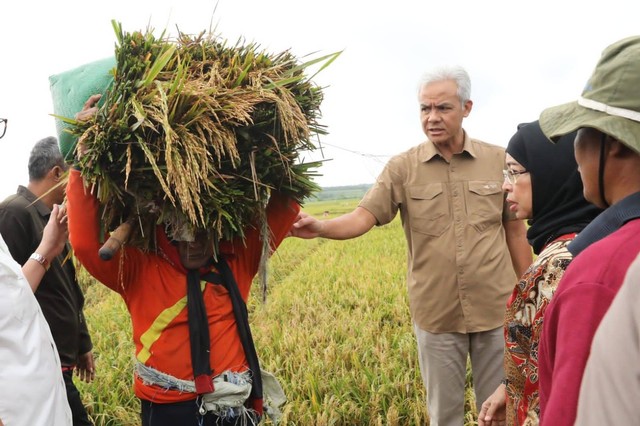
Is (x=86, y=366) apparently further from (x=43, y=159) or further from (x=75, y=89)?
(x=75, y=89)

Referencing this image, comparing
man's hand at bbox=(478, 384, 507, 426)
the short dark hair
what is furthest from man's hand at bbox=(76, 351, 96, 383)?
man's hand at bbox=(478, 384, 507, 426)

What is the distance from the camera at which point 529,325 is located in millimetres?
1791

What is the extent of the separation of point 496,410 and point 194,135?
1603mm

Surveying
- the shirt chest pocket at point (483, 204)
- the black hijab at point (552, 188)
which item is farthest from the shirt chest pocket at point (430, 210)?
the black hijab at point (552, 188)

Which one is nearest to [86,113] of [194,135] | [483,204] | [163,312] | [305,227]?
[194,135]

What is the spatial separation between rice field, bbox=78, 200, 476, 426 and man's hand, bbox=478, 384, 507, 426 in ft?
3.61

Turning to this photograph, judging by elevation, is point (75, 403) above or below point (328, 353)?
above

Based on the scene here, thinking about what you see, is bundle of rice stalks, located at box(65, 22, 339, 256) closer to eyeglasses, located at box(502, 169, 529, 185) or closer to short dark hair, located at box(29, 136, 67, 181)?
eyeglasses, located at box(502, 169, 529, 185)

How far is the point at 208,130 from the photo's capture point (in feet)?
6.69

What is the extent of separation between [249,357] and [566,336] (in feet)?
5.11

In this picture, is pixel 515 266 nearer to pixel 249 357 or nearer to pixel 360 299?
pixel 249 357

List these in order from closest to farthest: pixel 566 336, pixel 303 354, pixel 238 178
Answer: pixel 566 336 < pixel 238 178 < pixel 303 354

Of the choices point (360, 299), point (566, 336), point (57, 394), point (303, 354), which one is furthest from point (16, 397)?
point (360, 299)

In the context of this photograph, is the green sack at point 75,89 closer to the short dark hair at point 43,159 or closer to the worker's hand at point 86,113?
the worker's hand at point 86,113
